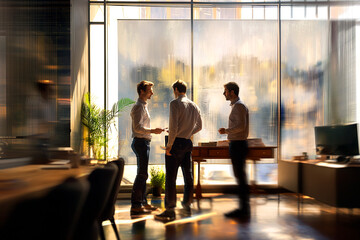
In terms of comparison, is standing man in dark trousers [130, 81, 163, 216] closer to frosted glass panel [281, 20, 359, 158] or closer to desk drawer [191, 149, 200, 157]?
desk drawer [191, 149, 200, 157]

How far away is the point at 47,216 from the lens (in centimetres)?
114

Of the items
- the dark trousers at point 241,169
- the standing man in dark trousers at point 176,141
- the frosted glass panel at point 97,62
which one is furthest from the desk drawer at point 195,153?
the frosted glass panel at point 97,62

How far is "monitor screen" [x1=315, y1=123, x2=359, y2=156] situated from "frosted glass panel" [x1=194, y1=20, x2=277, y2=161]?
5.27 ft

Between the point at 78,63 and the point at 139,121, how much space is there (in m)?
2.23

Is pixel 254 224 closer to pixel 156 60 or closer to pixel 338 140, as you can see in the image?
pixel 338 140

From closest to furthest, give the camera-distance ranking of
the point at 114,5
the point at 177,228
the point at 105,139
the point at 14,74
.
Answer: the point at 14,74
the point at 177,228
the point at 105,139
the point at 114,5

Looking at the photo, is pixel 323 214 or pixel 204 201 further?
pixel 204 201

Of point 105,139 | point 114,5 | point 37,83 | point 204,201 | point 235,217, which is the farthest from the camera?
point 114,5

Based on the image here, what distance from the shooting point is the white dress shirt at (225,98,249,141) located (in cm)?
446

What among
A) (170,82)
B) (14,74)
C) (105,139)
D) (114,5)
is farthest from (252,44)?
(14,74)

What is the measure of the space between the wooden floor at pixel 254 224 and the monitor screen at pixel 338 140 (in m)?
0.86

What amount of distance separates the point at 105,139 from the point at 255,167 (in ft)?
9.52

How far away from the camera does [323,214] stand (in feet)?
15.2

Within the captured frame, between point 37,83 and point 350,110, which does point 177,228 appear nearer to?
point 37,83
